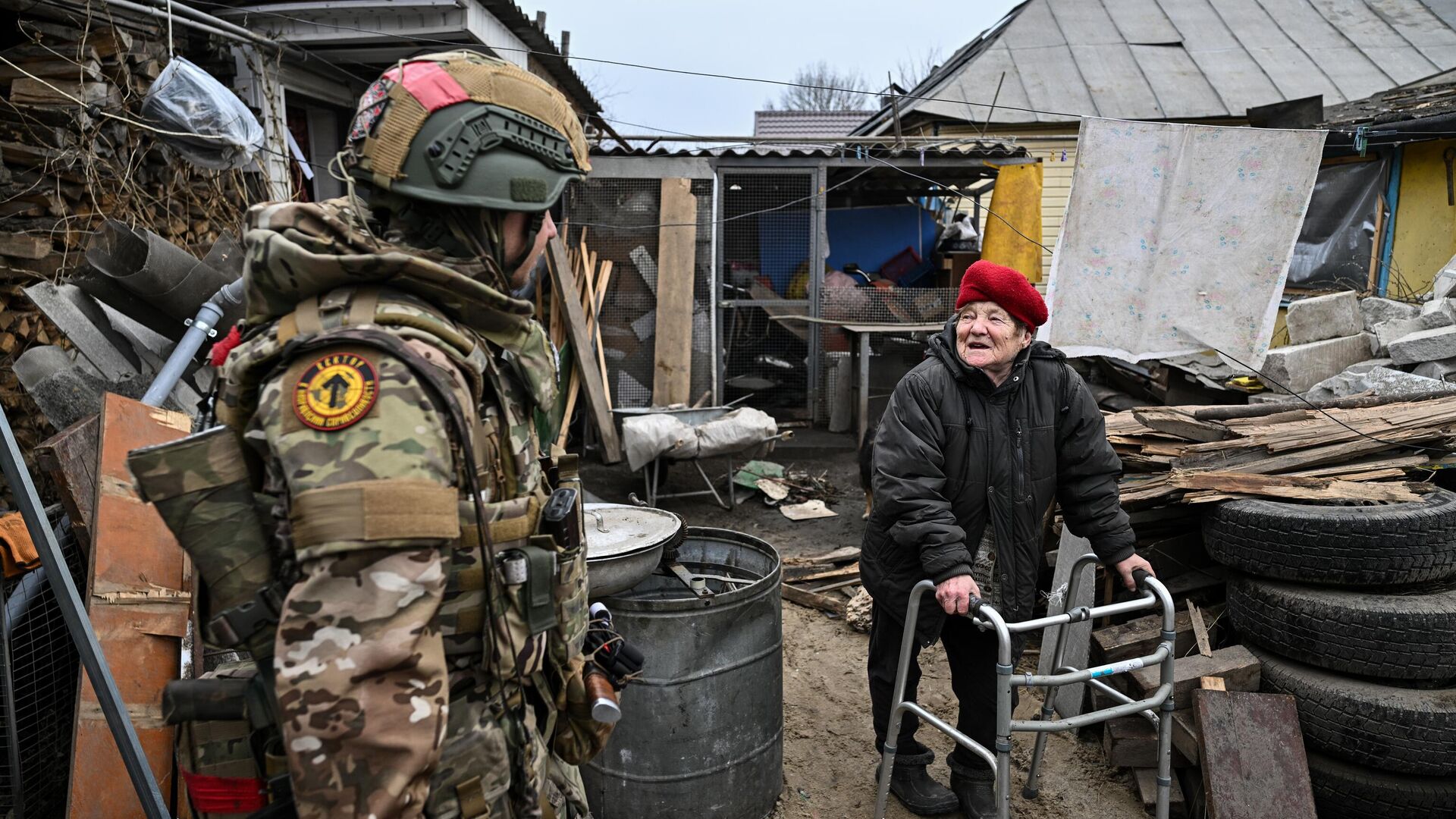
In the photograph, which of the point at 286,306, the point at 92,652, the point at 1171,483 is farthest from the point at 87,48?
the point at 1171,483

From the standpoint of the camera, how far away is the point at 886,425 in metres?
3.27

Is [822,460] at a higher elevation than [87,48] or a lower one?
lower

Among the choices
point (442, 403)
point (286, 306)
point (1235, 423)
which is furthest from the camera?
point (1235, 423)

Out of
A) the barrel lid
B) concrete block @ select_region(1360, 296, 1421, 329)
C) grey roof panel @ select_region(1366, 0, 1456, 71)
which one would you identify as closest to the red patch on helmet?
the barrel lid

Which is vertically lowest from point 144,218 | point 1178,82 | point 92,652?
point 92,652

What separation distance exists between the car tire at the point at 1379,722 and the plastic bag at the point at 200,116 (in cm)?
626

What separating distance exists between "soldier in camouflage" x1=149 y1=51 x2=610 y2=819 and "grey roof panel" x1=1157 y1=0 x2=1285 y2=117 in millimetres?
13638

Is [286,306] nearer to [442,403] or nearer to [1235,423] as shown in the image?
[442,403]

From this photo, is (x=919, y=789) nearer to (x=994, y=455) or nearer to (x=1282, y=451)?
(x=994, y=455)

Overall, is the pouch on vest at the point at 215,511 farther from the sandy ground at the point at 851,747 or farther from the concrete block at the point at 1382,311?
the concrete block at the point at 1382,311

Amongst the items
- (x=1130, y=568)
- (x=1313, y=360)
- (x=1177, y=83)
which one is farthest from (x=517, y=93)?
(x=1177, y=83)

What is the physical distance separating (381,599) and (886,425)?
2.19 metres

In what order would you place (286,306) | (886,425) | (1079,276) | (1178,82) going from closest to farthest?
(286,306) < (886,425) < (1079,276) < (1178,82)

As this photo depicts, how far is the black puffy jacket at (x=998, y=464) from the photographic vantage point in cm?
316
